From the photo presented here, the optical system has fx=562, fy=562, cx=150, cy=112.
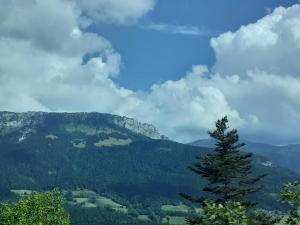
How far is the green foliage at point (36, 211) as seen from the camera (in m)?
78.4

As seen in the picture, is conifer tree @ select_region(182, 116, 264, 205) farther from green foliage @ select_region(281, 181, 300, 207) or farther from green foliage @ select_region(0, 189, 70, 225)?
green foliage @ select_region(281, 181, 300, 207)

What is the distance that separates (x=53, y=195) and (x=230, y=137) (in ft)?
101

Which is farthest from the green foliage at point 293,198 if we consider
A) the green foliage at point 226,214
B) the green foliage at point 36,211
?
the green foliage at point 36,211

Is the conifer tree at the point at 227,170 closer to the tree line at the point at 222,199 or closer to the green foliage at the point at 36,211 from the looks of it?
the tree line at the point at 222,199

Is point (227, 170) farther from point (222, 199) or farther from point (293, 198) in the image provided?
point (293, 198)

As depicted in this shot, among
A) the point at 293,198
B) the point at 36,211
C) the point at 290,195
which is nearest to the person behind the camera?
the point at 293,198

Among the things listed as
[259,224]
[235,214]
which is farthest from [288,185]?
[259,224]

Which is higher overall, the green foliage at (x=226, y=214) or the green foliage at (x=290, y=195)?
the green foliage at (x=290, y=195)

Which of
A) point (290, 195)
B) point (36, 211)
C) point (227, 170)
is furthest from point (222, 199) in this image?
point (290, 195)

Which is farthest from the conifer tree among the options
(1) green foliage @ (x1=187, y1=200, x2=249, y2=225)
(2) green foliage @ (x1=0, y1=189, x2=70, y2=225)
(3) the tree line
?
(1) green foliage @ (x1=187, y1=200, x2=249, y2=225)

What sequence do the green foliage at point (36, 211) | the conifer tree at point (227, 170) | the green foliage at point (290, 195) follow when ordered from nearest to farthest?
1. the green foliage at point (290, 195)
2. the conifer tree at point (227, 170)
3. the green foliage at point (36, 211)

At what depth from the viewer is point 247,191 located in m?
65.7

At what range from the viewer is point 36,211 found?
262 feet

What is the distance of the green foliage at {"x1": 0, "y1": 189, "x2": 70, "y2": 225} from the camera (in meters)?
78.4
